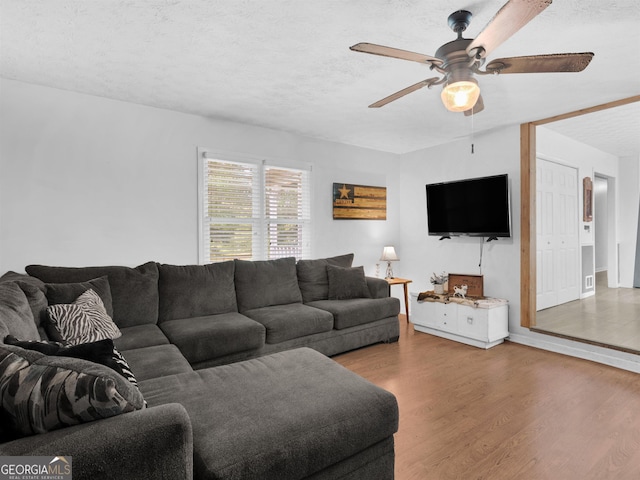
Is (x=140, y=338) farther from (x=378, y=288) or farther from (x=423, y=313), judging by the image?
(x=423, y=313)

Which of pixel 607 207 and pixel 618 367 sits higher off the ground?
pixel 607 207

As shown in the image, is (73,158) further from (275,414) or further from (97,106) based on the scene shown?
(275,414)

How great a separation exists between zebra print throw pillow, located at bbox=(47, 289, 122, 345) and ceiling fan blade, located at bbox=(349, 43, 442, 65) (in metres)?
2.28

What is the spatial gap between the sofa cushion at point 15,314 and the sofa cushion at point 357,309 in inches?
94.6

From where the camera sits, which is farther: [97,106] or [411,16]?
[97,106]

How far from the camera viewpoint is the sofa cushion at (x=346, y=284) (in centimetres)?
404

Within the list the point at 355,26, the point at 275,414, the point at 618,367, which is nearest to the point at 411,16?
the point at 355,26

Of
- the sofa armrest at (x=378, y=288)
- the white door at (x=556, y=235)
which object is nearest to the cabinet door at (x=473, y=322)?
the sofa armrest at (x=378, y=288)

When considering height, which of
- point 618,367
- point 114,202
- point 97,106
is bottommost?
point 618,367

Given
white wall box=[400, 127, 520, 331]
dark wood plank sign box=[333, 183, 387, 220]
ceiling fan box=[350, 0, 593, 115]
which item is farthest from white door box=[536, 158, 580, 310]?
ceiling fan box=[350, 0, 593, 115]

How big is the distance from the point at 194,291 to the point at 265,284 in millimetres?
731

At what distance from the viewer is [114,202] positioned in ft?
10.9

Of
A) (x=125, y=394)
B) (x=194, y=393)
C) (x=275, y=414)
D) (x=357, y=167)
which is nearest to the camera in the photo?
(x=125, y=394)

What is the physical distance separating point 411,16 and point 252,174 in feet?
8.41
